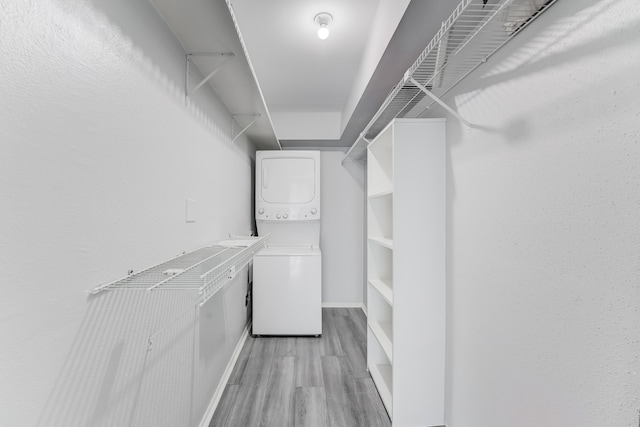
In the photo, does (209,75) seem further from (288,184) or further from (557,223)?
(288,184)

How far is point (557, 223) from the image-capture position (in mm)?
936

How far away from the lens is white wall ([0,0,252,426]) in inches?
23.0

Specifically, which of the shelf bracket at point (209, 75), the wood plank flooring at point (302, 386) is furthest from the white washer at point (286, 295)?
A: the shelf bracket at point (209, 75)

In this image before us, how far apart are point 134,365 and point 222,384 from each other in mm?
1232

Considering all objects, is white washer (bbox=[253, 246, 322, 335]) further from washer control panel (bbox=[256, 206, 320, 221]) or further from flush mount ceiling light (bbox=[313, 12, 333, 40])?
flush mount ceiling light (bbox=[313, 12, 333, 40])

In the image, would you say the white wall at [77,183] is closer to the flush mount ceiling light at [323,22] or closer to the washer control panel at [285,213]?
the flush mount ceiling light at [323,22]

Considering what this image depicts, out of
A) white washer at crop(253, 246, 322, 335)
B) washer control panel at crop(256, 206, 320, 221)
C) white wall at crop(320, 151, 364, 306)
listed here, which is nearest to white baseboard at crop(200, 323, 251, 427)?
white washer at crop(253, 246, 322, 335)

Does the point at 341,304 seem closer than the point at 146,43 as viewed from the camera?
No

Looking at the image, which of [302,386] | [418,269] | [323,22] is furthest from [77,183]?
[302,386]

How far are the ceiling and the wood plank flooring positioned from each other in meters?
2.03

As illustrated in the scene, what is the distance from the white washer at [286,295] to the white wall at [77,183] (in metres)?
1.56

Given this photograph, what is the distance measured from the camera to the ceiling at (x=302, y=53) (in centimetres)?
120

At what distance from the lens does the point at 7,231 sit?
0.57m

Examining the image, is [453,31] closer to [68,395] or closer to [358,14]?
[358,14]
